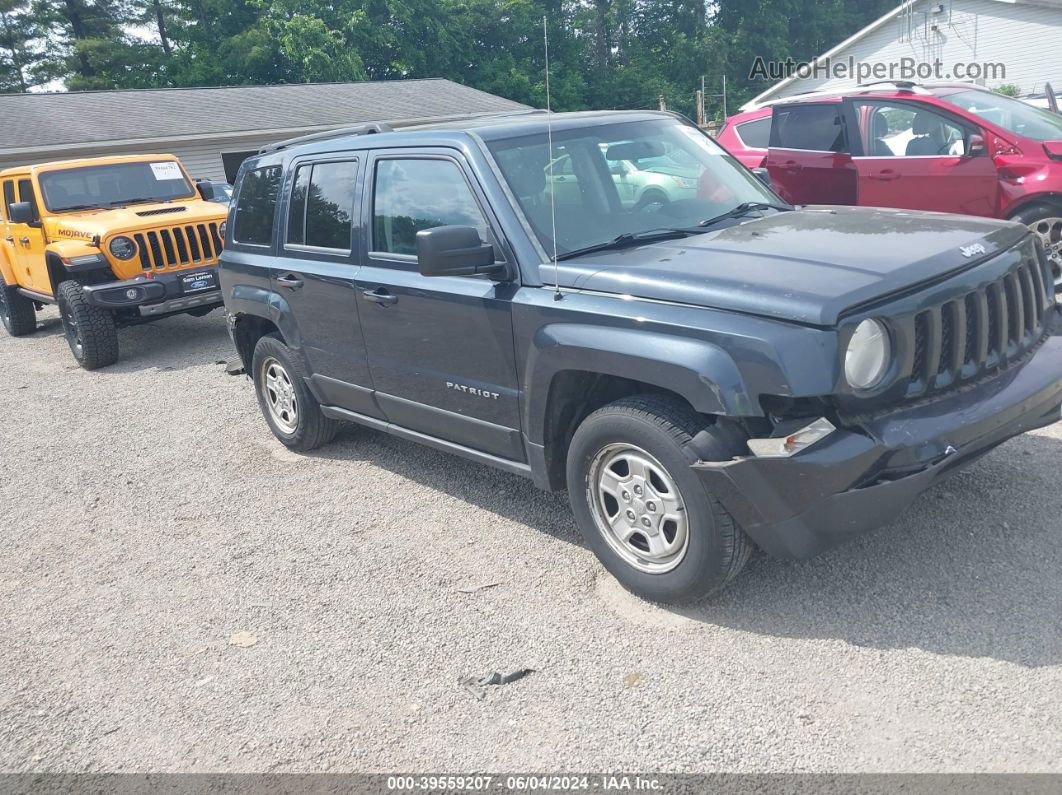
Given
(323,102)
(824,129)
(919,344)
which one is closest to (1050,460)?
(919,344)

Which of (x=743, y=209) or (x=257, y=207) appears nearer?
(x=743, y=209)

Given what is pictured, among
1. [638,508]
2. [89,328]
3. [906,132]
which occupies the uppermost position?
[906,132]

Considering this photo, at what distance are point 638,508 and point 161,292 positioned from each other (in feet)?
23.0

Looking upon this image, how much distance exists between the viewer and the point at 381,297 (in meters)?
4.68

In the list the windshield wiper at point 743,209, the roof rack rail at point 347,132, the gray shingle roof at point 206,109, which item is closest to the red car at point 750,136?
the windshield wiper at point 743,209

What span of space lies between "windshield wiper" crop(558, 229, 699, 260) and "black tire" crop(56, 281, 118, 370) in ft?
22.5

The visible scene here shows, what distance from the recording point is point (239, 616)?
4125 mm

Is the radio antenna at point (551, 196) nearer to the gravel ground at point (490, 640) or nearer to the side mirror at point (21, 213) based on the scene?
the gravel ground at point (490, 640)

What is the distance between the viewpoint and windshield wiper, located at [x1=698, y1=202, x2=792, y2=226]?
4367mm

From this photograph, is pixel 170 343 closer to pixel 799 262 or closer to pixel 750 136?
pixel 750 136

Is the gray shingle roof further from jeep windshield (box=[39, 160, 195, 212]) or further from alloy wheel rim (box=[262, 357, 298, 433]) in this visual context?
alloy wheel rim (box=[262, 357, 298, 433])

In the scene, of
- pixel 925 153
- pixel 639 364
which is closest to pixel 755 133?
pixel 925 153

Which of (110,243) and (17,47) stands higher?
(17,47)

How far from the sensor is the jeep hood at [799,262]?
10.6 feet
